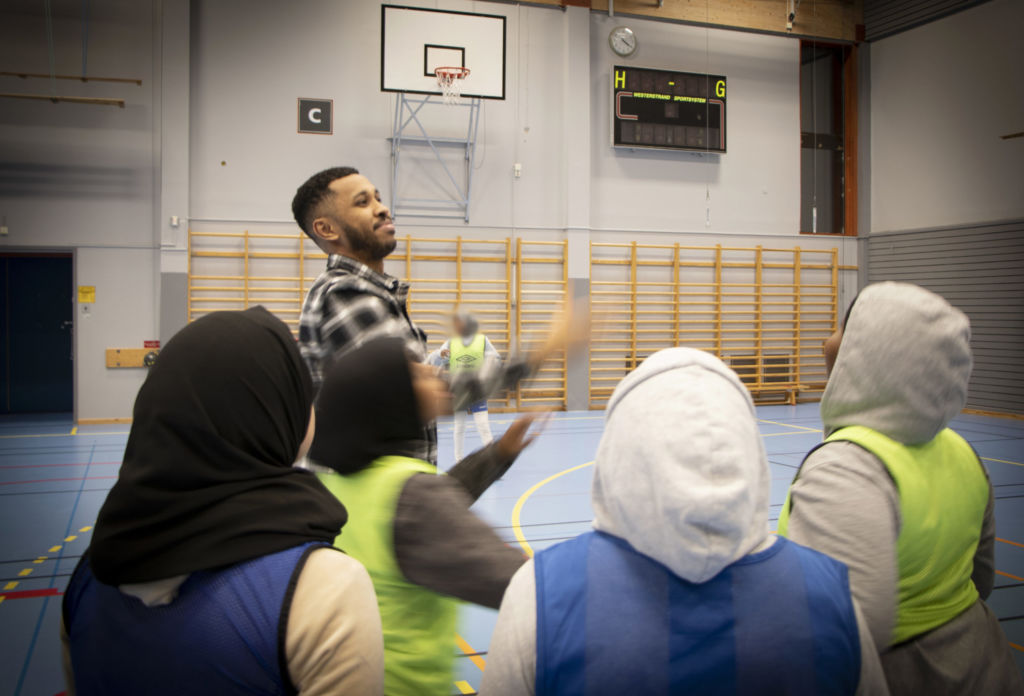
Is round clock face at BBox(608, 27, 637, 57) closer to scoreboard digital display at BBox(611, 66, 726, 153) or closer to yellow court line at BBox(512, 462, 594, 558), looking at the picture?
scoreboard digital display at BBox(611, 66, 726, 153)

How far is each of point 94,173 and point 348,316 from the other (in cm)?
1124

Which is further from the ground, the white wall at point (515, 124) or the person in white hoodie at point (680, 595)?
the white wall at point (515, 124)

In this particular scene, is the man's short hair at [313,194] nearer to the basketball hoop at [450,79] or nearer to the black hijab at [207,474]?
the black hijab at [207,474]

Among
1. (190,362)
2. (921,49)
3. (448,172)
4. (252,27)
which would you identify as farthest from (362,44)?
(190,362)

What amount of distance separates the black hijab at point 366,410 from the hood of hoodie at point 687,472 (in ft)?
1.50

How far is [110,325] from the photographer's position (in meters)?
10.9

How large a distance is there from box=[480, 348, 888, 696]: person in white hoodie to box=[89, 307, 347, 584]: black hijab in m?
0.40

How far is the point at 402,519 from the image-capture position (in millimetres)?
1174

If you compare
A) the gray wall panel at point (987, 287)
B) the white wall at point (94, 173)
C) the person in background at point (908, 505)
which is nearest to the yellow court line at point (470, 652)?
the person in background at point (908, 505)

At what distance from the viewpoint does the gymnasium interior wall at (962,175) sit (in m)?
11.7

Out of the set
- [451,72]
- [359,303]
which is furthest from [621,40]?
[359,303]

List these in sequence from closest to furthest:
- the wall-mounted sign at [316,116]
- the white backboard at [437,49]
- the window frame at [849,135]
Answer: the white backboard at [437,49], the wall-mounted sign at [316,116], the window frame at [849,135]

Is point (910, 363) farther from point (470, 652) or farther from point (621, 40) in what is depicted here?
point (621, 40)

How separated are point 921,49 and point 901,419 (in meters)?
15.0
